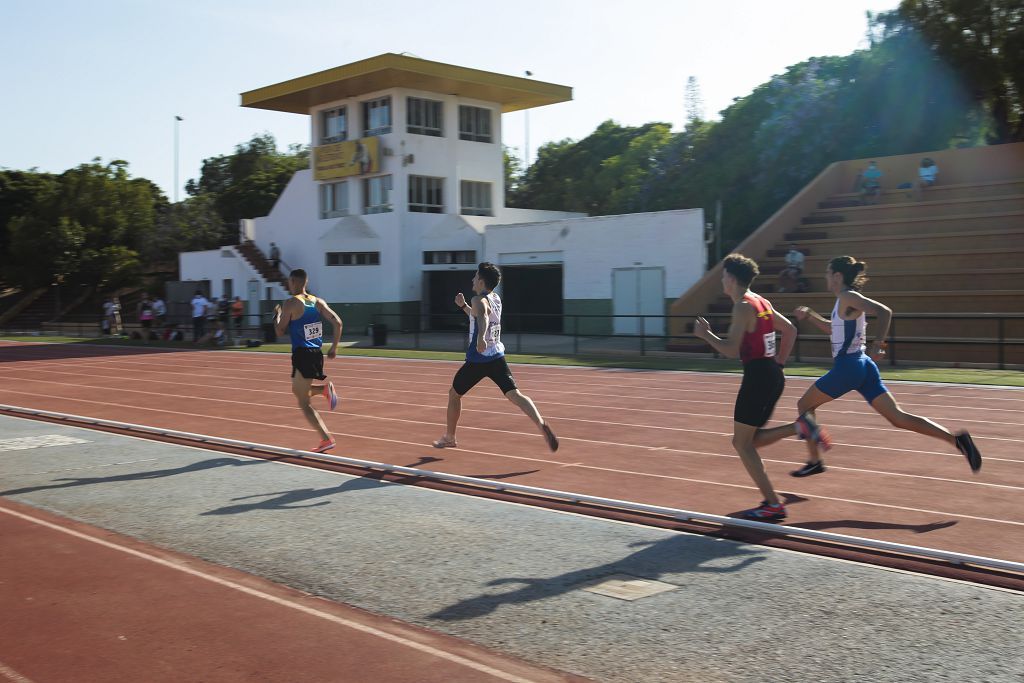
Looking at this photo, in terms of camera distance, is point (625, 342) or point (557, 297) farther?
point (557, 297)

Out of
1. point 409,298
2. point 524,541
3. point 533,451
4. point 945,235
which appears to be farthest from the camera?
point 409,298

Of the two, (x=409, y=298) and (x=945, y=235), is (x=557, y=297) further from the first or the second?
(x=945, y=235)

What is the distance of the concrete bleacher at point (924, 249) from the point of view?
23.9 metres

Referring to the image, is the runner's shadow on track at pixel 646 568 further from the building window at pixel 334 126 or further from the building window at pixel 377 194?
the building window at pixel 334 126

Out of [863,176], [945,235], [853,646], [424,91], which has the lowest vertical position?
[853,646]

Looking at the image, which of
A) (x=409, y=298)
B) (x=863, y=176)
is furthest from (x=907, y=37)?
(x=409, y=298)

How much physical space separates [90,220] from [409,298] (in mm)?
29612

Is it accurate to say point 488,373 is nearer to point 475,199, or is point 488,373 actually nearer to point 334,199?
point 475,199

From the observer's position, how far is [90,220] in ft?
200

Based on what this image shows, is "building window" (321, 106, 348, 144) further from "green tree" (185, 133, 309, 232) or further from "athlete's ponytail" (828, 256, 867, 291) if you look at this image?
"athlete's ponytail" (828, 256, 867, 291)

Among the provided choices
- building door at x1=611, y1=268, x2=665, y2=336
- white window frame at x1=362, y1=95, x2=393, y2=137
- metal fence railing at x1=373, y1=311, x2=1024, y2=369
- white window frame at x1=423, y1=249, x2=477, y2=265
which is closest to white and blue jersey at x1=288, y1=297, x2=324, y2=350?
metal fence railing at x1=373, y1=311, x2=1024, y2=369

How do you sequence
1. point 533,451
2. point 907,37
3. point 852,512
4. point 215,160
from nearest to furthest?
point 852,512 < point 533,451 < point 907,37 < point 215,160

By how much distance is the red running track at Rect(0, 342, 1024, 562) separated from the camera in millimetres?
8156

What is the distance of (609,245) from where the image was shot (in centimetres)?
3400
